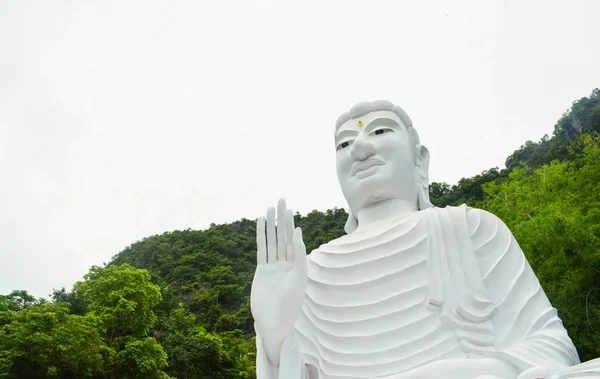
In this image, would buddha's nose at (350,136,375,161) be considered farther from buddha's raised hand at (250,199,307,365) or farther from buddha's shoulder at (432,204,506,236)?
buddha's raised hand at (250,199,307,365)

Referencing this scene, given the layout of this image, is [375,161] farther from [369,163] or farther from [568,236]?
[568,236]

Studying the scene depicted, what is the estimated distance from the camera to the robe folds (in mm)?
3645

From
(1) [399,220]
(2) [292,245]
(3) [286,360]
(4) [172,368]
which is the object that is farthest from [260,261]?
(4) [172,368]

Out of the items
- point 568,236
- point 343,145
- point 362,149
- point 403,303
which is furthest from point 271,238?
point 568,236

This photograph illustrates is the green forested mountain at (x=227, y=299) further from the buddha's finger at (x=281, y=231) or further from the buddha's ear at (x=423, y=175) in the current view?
the buddha's finger at (x=281, y=231)

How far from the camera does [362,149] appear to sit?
4770mm

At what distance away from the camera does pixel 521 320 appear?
3.78 metres

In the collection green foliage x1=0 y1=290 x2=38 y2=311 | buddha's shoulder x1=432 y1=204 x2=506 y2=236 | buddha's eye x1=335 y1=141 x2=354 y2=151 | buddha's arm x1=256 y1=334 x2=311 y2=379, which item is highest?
green foliage x1=0 y1=290 x2=38 y2=311

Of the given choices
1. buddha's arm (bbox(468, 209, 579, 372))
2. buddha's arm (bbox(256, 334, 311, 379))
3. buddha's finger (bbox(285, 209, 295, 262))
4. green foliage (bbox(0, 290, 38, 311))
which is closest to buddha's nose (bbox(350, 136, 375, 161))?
buddha's arm (bbox(468, 209, 579, 372))

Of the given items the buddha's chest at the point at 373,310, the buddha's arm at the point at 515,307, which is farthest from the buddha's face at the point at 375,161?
the buddha's arm at the point at 515,307

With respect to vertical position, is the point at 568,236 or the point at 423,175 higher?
the point at 568,236

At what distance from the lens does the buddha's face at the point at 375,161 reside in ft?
15.7

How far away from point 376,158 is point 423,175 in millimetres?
622

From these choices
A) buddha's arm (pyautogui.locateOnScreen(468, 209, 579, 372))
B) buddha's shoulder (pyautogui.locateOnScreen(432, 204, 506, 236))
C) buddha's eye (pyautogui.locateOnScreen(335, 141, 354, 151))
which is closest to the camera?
buddha's arm (pyautogui.locateOnScreen(468, 209, 579, 372))
